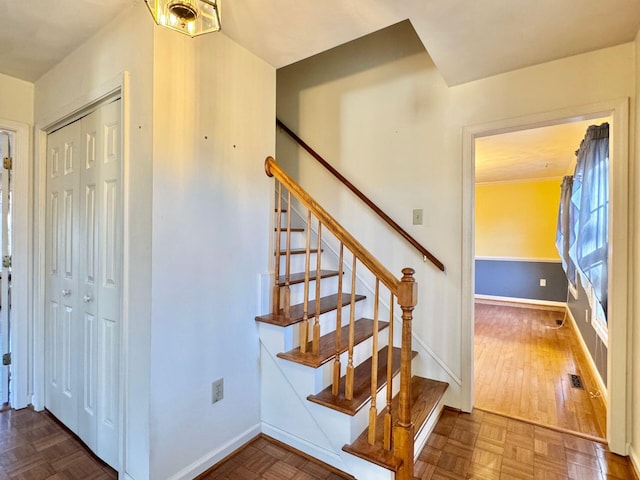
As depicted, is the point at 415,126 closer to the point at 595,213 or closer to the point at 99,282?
the point at 595,213

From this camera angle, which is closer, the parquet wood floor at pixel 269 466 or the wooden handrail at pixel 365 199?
the parquet wood floor at pixel 269 466

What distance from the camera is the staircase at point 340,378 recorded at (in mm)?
1429

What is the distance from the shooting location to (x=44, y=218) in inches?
83.8

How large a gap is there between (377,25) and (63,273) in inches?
90.0

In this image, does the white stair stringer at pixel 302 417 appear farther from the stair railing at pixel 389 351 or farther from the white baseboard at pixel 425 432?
the white baseboard at pixel 425 432

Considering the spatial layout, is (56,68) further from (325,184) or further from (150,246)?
(325,184)

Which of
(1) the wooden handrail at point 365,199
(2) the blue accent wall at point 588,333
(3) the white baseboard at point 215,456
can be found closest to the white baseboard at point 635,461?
(2) the blue accent wall at point 588,333

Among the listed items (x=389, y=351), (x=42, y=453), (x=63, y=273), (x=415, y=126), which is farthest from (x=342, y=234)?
(x=42, y=453)

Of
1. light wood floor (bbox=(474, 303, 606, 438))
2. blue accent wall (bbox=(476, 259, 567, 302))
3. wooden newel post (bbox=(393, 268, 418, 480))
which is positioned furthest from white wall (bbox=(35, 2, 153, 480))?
blue accent wall (bbox=(476, 259, 567, 302))

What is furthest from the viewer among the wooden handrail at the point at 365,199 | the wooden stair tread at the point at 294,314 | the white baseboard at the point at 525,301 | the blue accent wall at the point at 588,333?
the white baseboard at the point at 525,301

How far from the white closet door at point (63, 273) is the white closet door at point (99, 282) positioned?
0.05 m

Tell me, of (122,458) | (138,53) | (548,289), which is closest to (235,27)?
(138,53)

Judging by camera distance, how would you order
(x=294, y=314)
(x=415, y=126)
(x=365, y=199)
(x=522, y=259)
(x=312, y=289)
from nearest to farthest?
1. (x=294, y=314)
2. (x=312, y=289)
3. (x=415, y=126)
4. (x=365, y=199)
5. (x=522, y=259)

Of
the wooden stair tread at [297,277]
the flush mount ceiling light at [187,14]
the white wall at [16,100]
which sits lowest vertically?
the wooden stair tread at [297,277]
